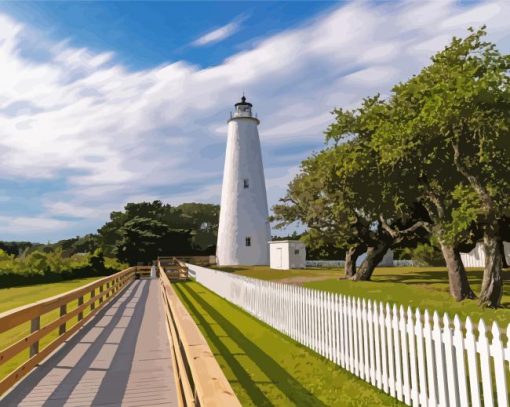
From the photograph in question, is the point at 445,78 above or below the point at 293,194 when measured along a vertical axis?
above

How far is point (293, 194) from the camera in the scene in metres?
30.1

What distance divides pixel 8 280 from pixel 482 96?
33138 mm

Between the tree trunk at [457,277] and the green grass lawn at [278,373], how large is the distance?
944 cm

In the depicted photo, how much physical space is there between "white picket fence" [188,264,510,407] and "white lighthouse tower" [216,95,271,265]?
31.8m

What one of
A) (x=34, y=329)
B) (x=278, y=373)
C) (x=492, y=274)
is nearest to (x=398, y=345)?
(x=278, y=373)

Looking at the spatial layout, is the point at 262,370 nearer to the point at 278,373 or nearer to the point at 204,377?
the point at 278,373

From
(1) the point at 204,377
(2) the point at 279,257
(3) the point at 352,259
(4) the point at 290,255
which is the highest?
(4) the point at 290,255

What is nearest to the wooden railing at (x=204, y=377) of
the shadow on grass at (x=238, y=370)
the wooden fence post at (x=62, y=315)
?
the shadow on grass at (x=238, y=370)

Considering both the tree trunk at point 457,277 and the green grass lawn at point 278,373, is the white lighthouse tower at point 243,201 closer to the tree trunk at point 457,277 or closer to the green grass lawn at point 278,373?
the tree trunk at point 457,277

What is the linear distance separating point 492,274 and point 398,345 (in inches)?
447

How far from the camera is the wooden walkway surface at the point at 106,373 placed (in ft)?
19.0

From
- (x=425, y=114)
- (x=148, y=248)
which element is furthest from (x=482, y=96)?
(x=148, y=248)

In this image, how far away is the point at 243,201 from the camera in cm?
4578

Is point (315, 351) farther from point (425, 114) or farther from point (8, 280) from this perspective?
point (8, 280)
